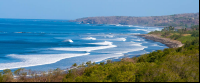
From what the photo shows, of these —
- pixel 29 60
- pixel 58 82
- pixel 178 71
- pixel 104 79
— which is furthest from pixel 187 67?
pixel 29 60

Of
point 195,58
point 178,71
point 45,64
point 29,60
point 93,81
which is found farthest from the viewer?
point 29,60

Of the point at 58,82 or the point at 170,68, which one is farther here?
the point at 170,68

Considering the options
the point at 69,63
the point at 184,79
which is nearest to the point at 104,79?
the point at 184,79

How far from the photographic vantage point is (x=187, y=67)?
15602 millimetres

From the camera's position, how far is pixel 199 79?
45.8ft

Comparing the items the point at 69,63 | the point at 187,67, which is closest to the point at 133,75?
the point at 187,67

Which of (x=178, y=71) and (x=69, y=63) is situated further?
(x=69, y=63)

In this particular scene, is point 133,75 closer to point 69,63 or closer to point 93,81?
point 93,81

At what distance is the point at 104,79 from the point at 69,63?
15214mm

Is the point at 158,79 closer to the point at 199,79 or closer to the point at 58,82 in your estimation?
the point at 199,79

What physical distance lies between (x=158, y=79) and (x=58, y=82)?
6.06m

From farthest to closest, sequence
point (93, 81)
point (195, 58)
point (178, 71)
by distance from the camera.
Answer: point (195, 58), point (178, 71), point (93, 81)

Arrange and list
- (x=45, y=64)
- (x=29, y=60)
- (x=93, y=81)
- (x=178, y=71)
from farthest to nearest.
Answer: (x=29, y=60), (x=45, y=64), (x=178, y=71), (x=93, y=81)

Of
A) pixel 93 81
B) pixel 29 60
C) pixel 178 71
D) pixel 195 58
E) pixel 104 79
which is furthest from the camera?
pixel 29 60
